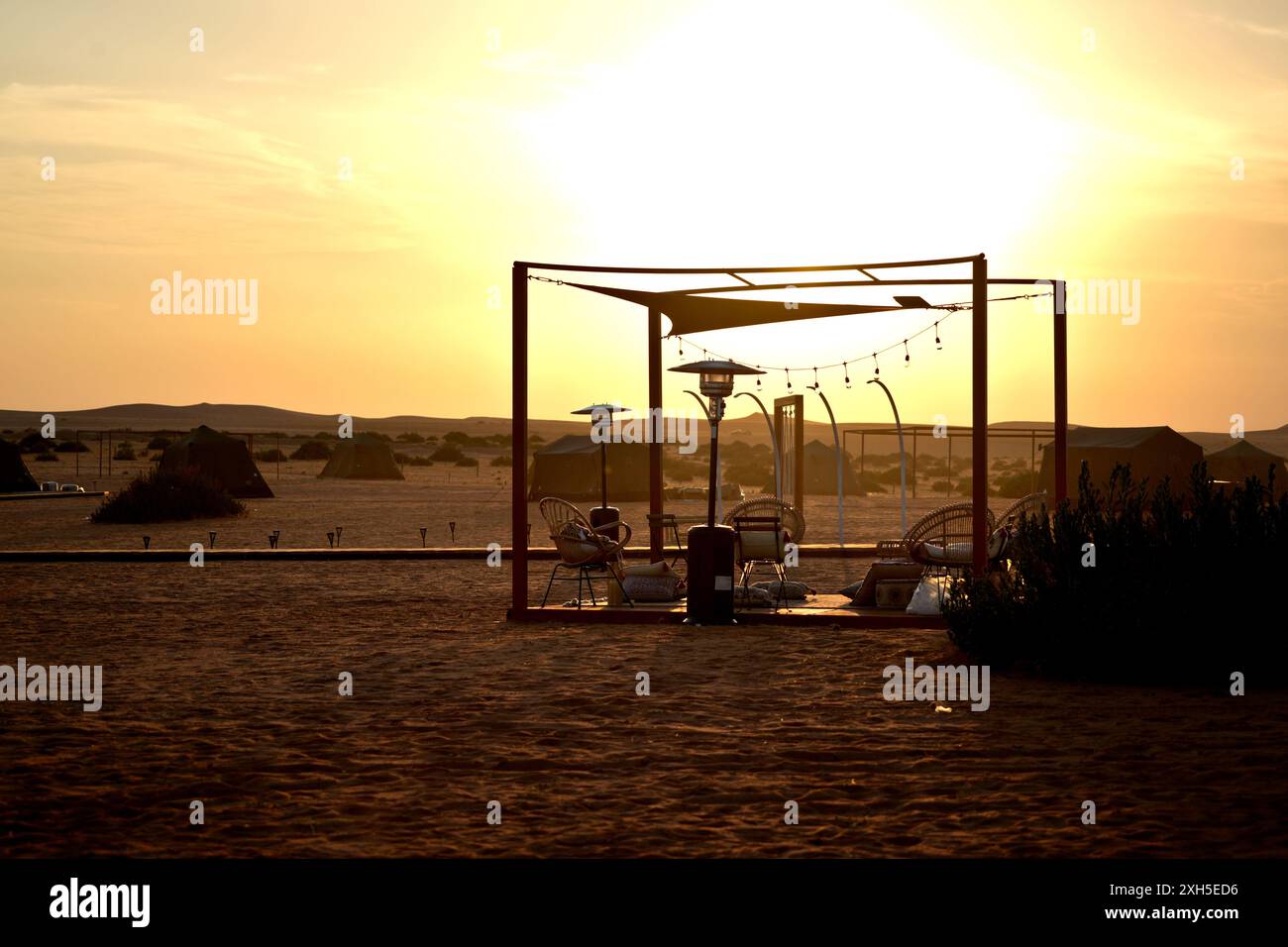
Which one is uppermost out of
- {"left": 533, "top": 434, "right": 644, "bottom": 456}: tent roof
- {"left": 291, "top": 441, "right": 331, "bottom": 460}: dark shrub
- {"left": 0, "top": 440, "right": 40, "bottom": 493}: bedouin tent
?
{"left": 291, "top": 441, "right": 331, "bottom": 460}: dark shrub

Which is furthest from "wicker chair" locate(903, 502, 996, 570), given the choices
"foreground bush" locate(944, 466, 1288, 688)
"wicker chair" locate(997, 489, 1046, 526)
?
"foreground bush" locate(944, 466, 1288, 688)

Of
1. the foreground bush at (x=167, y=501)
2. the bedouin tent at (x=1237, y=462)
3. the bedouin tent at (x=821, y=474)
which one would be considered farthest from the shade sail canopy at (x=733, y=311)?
the bedouin tent at (x=821, y=474)

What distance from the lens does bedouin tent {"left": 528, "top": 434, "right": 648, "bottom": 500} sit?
33812 mm

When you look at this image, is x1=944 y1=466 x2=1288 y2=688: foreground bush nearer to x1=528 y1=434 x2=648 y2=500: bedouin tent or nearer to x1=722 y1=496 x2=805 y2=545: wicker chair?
x1=722 y1=496 x2=805 y2=545: wicker chair

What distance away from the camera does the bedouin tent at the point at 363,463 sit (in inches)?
1828

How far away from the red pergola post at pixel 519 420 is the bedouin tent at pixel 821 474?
31792 millimetres

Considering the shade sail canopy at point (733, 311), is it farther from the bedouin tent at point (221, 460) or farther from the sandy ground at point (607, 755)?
the bedouin tent at point (221, 460)

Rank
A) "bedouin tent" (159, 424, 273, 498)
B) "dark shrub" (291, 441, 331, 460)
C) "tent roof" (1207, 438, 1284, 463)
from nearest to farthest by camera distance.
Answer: "bedouin tent" (159, 424, 273, 498) < "tent roof" (1207, 438, 1284, 463) < "dark shrub" (291, 441, 331, 460)

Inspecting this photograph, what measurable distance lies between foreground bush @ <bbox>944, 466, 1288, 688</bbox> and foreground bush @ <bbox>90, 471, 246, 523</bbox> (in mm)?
20355
